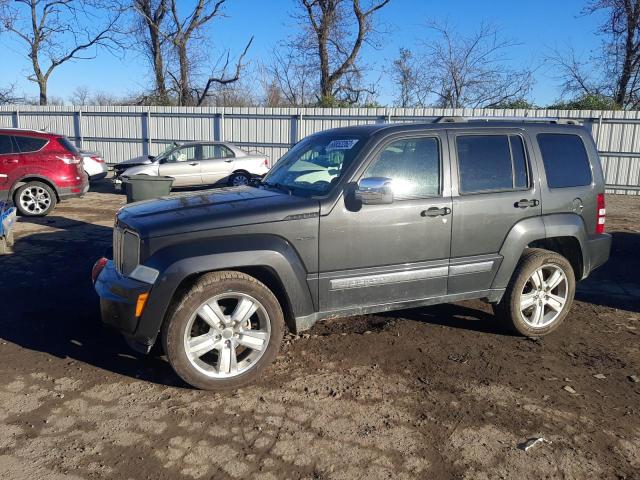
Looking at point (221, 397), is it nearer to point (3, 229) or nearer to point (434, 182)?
point (434, 182)

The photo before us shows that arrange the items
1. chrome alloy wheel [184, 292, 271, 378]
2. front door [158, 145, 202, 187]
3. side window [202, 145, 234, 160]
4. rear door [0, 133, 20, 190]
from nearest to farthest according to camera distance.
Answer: chrome alloy wheel [184, 292, 271, 378] → rear door [0, 133, 20, 190] → front door [158, 145, 202, 187] → side window [202, 145, 234, 160]

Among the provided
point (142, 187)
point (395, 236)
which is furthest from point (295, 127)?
point (395, 236)

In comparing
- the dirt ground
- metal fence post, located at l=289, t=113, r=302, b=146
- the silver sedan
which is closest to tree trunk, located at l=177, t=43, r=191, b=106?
metal fence post, located at l=289, t=113, r=302, b=146

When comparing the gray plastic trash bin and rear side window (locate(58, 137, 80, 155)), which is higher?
rear side window (locate(58, 137, 80, 155))

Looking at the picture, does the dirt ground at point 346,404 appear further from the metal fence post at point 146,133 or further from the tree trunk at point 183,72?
the tree trunk at point 183,72

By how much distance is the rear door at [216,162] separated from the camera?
48.3 ft

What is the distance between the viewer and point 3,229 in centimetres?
727

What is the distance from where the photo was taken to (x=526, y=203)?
4.52 m

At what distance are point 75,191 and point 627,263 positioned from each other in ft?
33.6

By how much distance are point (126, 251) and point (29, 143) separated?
8.25 meters

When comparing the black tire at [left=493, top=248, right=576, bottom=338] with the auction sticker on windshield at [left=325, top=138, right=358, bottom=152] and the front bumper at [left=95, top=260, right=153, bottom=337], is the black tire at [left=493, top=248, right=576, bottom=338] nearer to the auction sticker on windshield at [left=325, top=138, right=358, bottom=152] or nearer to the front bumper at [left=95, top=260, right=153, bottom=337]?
the auction sticker on windshield at [left=325, top=138, right=358, bottom=152]

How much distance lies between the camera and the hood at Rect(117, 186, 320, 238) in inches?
142

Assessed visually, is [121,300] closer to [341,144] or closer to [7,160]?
[341,144]

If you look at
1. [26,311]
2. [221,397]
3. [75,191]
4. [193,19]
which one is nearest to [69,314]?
[26,311]
